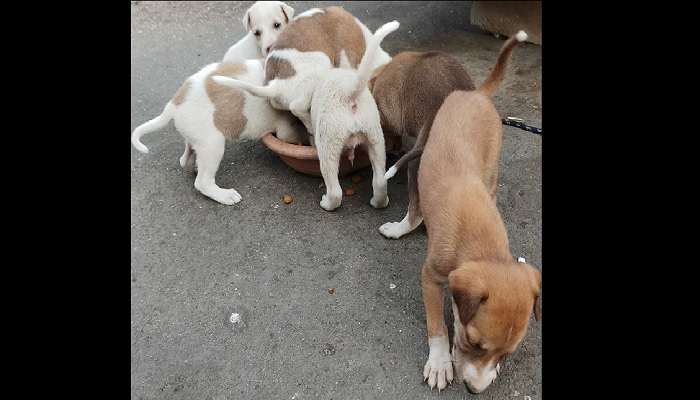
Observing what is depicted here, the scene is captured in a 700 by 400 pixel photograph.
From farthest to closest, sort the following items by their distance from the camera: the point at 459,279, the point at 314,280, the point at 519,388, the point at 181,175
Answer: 1. the point at 181,175
2. the point at 314,280
3. the point at 519,388
4. the point at 459,279

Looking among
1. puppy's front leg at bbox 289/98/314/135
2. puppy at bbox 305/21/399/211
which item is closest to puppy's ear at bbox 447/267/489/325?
puppy at bbox 305/21/399/211

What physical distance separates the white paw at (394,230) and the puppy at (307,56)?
980 mm

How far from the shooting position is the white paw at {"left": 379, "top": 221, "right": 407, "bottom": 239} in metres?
4.17

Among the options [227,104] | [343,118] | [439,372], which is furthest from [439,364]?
[227,104]

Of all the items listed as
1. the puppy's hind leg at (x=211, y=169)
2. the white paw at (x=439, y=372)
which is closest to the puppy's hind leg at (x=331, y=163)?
the puppy's hind leg at (x=211, y=169)

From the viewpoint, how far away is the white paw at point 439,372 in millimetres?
3201

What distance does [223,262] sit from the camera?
4188mm

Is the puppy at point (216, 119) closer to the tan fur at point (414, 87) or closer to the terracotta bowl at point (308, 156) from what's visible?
the terracotta bowl at point (308, 156)

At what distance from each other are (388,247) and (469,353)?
1.52 metres

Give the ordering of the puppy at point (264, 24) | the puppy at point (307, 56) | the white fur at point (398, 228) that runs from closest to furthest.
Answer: the white fur at point (398, 228) < the puppy at point (307, 56) < the puppy at point (264, 24)

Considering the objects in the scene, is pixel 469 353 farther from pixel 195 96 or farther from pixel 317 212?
pixel 195 96

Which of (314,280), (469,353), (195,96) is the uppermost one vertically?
(195,96)

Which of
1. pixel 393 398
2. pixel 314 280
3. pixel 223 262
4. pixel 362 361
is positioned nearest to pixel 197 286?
pixel 223 262

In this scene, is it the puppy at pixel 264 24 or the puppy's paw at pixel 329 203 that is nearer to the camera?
the puppy's paw at pixel 329 203
